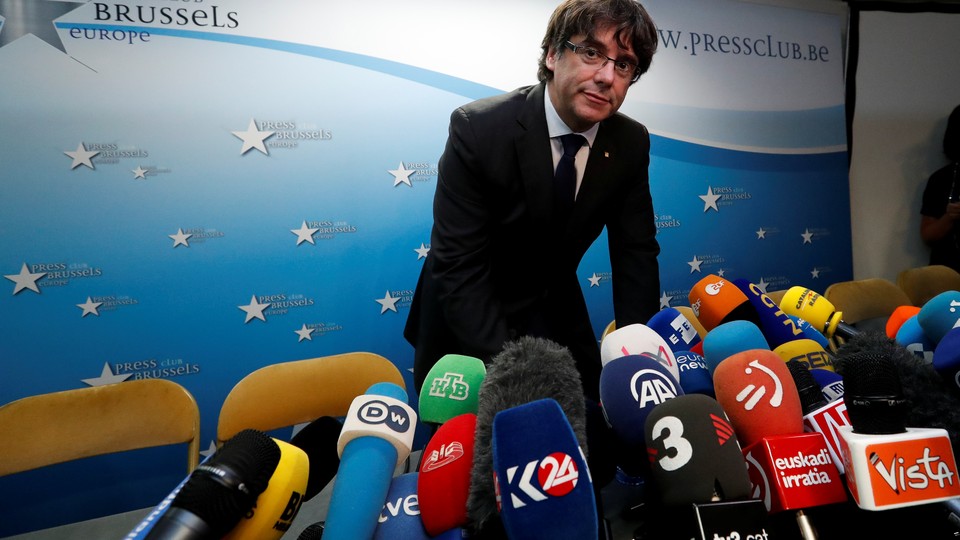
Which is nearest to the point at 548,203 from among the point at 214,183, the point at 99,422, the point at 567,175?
the point at 567,175

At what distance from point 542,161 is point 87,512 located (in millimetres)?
2180

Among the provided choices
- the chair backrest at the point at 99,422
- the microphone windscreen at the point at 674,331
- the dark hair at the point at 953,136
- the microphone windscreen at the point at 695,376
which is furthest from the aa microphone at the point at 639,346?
the dark hair at the point at 953,136

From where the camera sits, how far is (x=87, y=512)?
1838 mm

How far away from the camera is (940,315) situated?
810 millimetres

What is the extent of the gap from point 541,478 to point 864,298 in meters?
2.31

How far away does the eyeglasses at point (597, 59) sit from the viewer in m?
1.04

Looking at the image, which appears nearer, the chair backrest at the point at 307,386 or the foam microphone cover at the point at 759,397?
the foam microphone cover at the point at 759,397

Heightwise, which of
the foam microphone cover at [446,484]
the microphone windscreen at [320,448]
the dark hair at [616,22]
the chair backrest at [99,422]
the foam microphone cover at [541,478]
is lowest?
the chair backrest at [99,422]

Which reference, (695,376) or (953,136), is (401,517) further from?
(953,136)

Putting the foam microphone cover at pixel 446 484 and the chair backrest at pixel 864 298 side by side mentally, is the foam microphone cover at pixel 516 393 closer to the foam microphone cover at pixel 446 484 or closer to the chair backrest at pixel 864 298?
the foam microphone cover at pixel 446 484

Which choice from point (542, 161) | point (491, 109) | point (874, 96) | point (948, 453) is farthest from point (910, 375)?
point (874, 96)

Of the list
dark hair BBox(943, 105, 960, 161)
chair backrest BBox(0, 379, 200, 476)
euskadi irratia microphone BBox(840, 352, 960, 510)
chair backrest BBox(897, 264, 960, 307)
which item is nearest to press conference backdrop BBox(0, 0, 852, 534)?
chair backrest BBox(0, 379, 200, 476)

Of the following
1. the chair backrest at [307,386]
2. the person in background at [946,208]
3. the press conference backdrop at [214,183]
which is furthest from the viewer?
the person in background at [946,208]

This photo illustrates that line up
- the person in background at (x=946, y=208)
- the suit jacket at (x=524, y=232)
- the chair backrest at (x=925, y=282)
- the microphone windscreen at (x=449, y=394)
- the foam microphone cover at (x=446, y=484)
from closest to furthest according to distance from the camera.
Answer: the foam microphone cover at (x=446, y=484), the microphone windscreen at (x=449, y=394), the suit jacket at (x=524, y=232), the chair backrest at (x=925, y=282), the person in background at (x=946, y=208)
